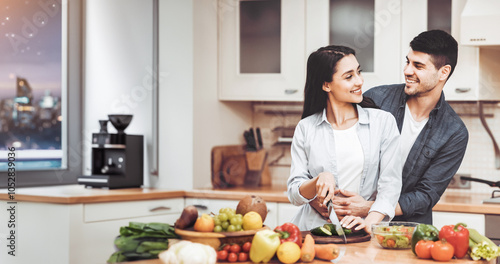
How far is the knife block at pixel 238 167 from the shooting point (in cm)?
402

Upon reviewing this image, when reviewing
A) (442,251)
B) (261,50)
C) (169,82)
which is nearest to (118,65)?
(169,82)

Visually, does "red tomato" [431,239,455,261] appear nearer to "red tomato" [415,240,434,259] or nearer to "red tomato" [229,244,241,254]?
"red tomato" [415,240,434,259]

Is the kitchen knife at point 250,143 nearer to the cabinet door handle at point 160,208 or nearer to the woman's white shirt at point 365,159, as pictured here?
the cabinet door handle at point 160,208

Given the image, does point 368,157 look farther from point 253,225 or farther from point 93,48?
point 93,48

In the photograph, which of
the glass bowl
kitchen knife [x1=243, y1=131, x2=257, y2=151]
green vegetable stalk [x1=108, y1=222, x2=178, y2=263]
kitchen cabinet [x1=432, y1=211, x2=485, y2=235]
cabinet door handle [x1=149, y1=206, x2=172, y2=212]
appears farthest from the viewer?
kitchen knife [x1=243, y1=131, x2=257, y2=151]

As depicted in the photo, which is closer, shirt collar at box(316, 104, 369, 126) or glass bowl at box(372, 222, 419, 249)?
glass bowl at box(372, 222, 419, 249)

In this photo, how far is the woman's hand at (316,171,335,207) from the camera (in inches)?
91.0

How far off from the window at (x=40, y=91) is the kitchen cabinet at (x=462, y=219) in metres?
2.31

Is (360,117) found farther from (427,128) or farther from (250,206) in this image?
(250,206)

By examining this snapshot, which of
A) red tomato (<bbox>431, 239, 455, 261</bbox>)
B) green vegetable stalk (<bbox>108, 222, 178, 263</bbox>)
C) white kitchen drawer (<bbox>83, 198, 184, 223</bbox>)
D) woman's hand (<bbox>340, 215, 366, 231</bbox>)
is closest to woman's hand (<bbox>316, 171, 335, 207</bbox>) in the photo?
woman's hand (<bbox>340, 215, 366, 231</bbox>)

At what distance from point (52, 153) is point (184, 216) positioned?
2488mm

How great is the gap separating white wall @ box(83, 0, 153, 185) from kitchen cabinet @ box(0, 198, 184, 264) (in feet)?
1.99

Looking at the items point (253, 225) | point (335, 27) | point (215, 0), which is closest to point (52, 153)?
point (215, 0)

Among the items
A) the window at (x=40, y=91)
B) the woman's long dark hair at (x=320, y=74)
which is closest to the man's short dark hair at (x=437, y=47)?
the woman's long dark hair at (x=320, y=74)
